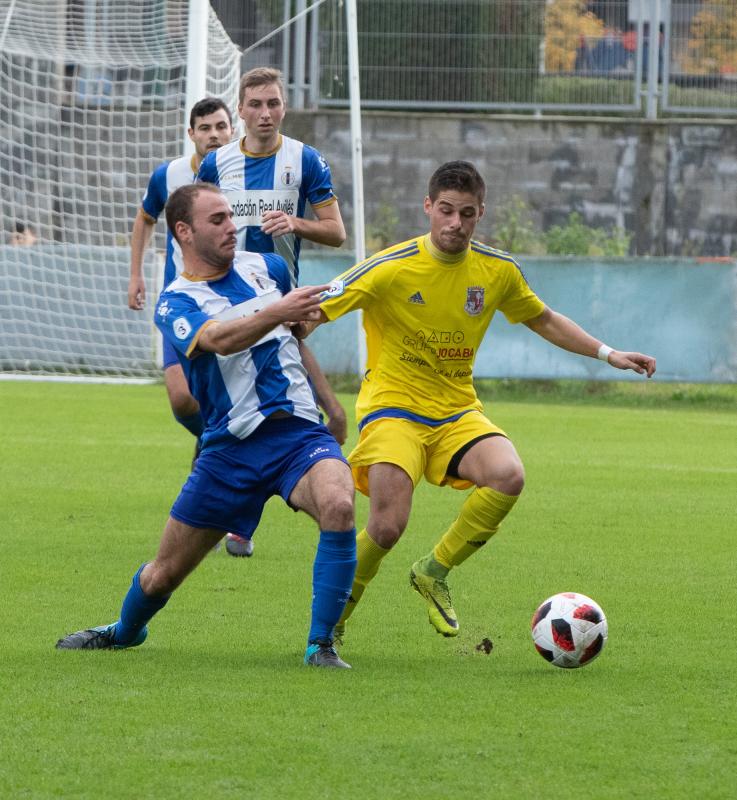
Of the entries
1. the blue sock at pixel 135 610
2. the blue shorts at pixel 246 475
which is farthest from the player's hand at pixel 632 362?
the blue sock at pixel 135 610

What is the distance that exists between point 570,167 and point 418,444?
16106 millimetres

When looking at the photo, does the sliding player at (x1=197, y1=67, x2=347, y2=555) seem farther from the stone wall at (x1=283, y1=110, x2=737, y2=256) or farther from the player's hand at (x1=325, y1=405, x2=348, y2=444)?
the stone wall at (x1=283, y1=110, x2=737, y2=256)

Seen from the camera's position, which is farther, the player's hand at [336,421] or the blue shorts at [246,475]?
the player's hand at [336,421]

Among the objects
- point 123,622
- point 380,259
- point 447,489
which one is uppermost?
point 380,259

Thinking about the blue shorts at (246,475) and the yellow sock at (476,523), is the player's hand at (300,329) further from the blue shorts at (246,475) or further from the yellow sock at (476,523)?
the yellow sock at (476,523)

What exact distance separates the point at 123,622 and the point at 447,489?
530 centimetres

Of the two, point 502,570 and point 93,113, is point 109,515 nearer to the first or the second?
point 502,570

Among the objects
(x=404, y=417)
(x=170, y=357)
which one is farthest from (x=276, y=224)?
(x=170, y=357)

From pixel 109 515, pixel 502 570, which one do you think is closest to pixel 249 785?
pixel 502 570

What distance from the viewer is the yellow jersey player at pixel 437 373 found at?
593 cm

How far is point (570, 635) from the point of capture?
5.31 meters

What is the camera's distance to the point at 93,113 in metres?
20.1

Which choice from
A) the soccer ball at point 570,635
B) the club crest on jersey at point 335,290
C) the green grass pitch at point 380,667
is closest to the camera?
the green grass pitch at point 380,667

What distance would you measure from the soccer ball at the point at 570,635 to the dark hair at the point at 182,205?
6.25ft
